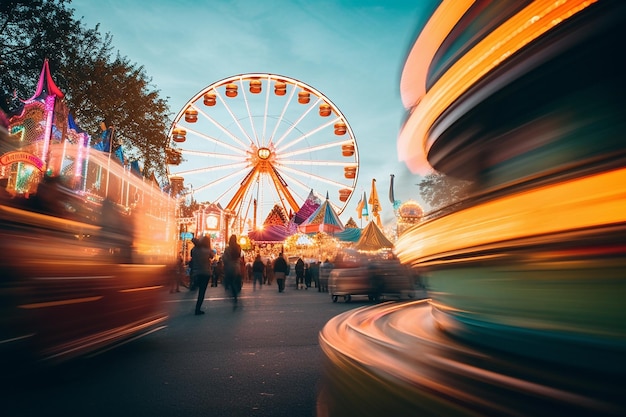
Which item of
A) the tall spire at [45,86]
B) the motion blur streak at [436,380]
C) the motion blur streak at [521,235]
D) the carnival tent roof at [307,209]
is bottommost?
the motion blur streak at [436,380]

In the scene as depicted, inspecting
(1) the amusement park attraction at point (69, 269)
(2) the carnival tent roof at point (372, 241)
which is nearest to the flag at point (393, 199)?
(1) the amusement park attraction at point (69, 269)

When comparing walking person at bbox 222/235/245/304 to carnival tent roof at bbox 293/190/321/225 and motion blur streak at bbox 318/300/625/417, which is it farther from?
carnival tent roof at bbox 293/190/321/225

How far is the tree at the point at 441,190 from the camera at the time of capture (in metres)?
2.07

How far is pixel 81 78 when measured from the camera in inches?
855

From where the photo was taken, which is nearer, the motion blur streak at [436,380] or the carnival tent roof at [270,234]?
the motion blur streak at [436,380]

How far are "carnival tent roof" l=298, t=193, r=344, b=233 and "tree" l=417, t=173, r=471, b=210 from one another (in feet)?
84.1

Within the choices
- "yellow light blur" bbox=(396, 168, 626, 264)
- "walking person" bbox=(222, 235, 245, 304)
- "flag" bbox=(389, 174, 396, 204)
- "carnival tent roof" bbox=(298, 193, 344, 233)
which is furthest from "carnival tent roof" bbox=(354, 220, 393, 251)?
"yellow light blur" bbox=(396, 168, 626, 264)

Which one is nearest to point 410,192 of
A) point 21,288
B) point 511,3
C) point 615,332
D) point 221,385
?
point 511,3

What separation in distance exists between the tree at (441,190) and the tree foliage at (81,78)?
68.2 feet

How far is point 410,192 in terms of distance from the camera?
2.52 meters

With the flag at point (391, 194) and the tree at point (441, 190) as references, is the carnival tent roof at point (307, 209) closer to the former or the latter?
the flag at point (391, 194)

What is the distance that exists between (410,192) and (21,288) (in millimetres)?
2748

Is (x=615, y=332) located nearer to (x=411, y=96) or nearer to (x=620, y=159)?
(x=620, y=159)

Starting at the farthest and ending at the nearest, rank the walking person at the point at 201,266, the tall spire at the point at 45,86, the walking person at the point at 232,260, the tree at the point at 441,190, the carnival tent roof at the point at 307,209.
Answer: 1. the carnival tent roof at the point at 307,209
2. the tall spire at the point at 45,86
3. the walking person at the point at 232,260
4. the walking person at the point at 201,266
5. the tree at the point at 441,190
